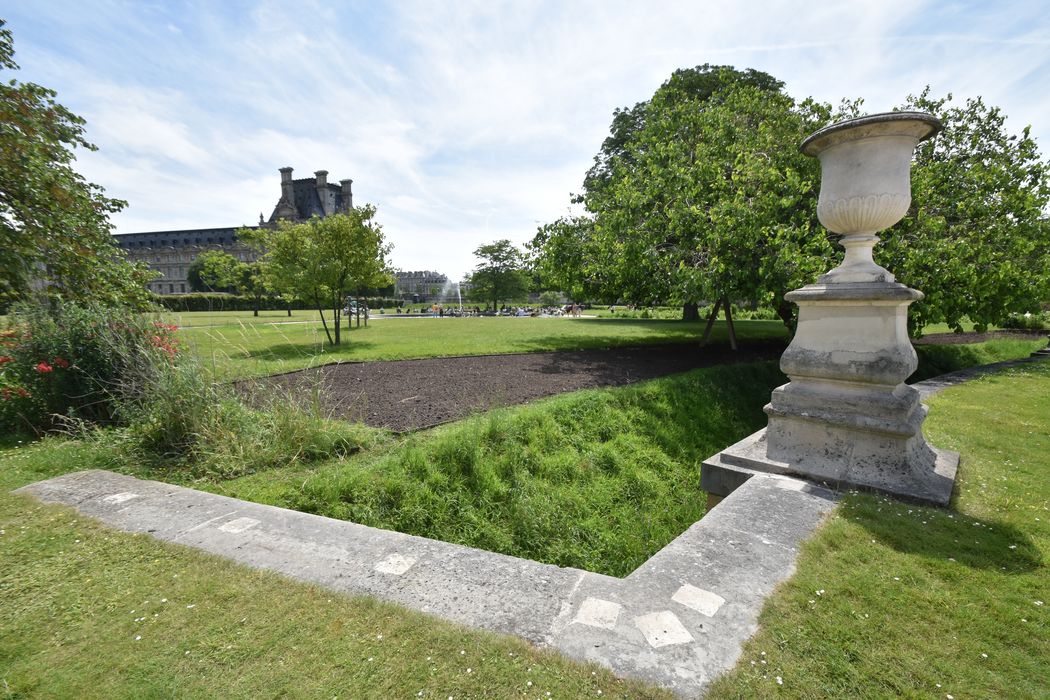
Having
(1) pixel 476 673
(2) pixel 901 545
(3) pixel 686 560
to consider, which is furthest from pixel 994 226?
(1) pixel 476 673

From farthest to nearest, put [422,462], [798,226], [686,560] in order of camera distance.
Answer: [798,226] < [422,462] < [686,560]

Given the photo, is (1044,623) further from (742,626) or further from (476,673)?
(476,673)

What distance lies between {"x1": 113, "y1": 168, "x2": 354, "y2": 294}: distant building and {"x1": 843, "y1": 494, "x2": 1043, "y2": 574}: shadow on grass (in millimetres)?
78985


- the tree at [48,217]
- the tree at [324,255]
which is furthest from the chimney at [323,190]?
the tree at [48,217]

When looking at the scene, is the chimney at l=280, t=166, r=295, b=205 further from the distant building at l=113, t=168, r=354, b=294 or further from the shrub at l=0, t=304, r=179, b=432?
the shrub at l=0, t=304, r=179, b=432

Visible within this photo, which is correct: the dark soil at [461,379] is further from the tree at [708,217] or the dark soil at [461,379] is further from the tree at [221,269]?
the tree at [221,269]

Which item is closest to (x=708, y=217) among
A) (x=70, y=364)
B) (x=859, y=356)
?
(x=859, y=356)

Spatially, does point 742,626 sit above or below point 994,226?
below

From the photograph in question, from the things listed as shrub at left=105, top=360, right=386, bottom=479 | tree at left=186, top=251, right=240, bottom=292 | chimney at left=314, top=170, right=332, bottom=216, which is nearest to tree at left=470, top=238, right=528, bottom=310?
tree at left=186, top=251, right=240, bottom=292

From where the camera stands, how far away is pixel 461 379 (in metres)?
9.09

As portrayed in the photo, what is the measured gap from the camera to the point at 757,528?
2936mm

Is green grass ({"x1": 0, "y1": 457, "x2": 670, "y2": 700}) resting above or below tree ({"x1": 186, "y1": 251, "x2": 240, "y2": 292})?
below

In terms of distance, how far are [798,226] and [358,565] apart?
429 inches

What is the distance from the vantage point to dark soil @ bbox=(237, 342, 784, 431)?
267 inches
